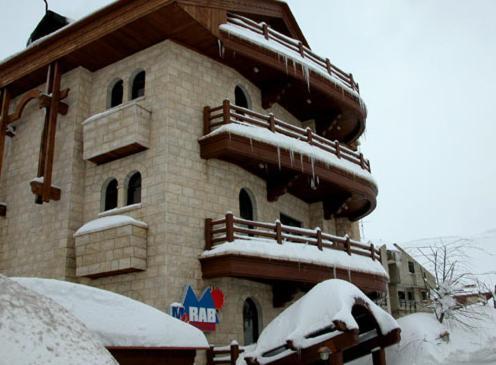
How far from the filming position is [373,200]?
63.4 ft

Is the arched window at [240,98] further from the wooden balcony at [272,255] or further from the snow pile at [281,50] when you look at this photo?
the wooden balcony at [272,255]

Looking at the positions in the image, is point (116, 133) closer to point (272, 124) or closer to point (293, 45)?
point (272, 124)

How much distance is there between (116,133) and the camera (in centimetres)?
1462

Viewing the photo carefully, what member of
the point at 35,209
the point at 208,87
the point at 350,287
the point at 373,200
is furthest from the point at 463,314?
the point at 35,209

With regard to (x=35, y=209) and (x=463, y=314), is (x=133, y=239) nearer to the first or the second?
(x=35, y=209)

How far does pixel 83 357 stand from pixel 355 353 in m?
10.6

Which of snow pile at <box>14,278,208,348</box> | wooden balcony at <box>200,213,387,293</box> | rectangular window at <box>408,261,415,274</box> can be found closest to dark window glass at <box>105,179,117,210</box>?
wooden balcony at <box>200,213,387,293</box>

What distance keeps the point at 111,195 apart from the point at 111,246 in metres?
2.33

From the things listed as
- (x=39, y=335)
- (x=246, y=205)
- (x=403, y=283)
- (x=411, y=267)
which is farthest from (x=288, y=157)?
(x=411, y=267)

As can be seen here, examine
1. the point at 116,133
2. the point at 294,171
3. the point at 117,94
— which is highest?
the point at 117,94

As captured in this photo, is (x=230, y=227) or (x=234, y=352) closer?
(x=234, y=352)

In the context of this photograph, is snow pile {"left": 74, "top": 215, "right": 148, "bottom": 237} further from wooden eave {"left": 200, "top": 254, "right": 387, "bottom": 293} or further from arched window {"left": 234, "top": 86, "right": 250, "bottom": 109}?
arched window {"left": 234, "top": 86, "right": 250, "bottom": 109}

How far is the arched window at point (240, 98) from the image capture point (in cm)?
1719

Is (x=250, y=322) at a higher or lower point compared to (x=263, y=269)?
lower
